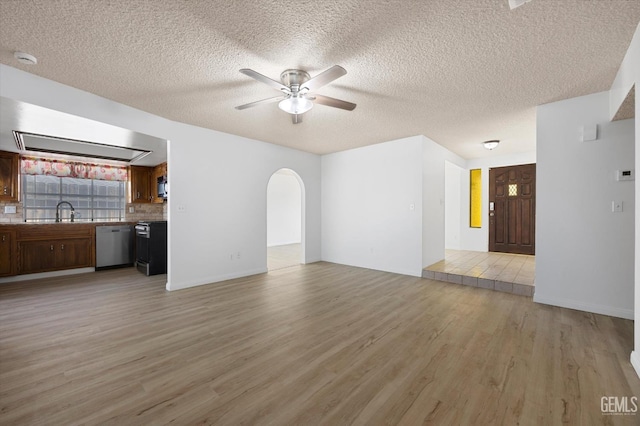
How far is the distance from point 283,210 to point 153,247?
497cm

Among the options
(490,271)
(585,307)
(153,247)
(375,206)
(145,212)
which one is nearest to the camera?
(585,307)

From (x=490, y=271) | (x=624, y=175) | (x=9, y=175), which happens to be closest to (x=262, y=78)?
(x=624, y=175)

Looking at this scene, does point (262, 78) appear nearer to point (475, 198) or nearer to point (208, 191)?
point (208, 191)

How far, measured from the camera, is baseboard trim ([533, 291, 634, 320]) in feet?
9.48

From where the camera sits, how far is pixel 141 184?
6.26 m

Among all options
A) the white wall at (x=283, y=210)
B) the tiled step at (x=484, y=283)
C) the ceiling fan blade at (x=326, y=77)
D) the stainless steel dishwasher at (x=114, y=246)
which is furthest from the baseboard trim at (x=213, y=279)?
the white wall at (x=283, y=210)

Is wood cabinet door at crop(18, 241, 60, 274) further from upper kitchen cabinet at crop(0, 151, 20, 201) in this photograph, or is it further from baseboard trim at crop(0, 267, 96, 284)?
upper kitchen cabinet at crop(0, 151, 20, 201)

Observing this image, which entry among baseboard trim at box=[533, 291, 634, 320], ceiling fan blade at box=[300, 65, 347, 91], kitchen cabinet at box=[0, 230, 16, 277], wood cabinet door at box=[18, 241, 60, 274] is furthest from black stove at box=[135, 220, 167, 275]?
baseboard trim at box=[533, 291, 634, 320]

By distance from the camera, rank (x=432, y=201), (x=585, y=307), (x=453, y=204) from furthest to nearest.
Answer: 1. (x=453, y=204)
2. (x=432, y=201)
3. (x=585, y=307)

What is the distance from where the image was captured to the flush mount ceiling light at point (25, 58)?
2.24 m

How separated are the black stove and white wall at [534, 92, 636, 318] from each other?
594cm

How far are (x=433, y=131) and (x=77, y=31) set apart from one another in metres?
4.52

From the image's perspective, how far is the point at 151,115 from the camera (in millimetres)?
3711

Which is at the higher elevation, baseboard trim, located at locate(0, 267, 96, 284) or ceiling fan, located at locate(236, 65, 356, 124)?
ceiling fan, located at locate(236, 65, 356, 124)
